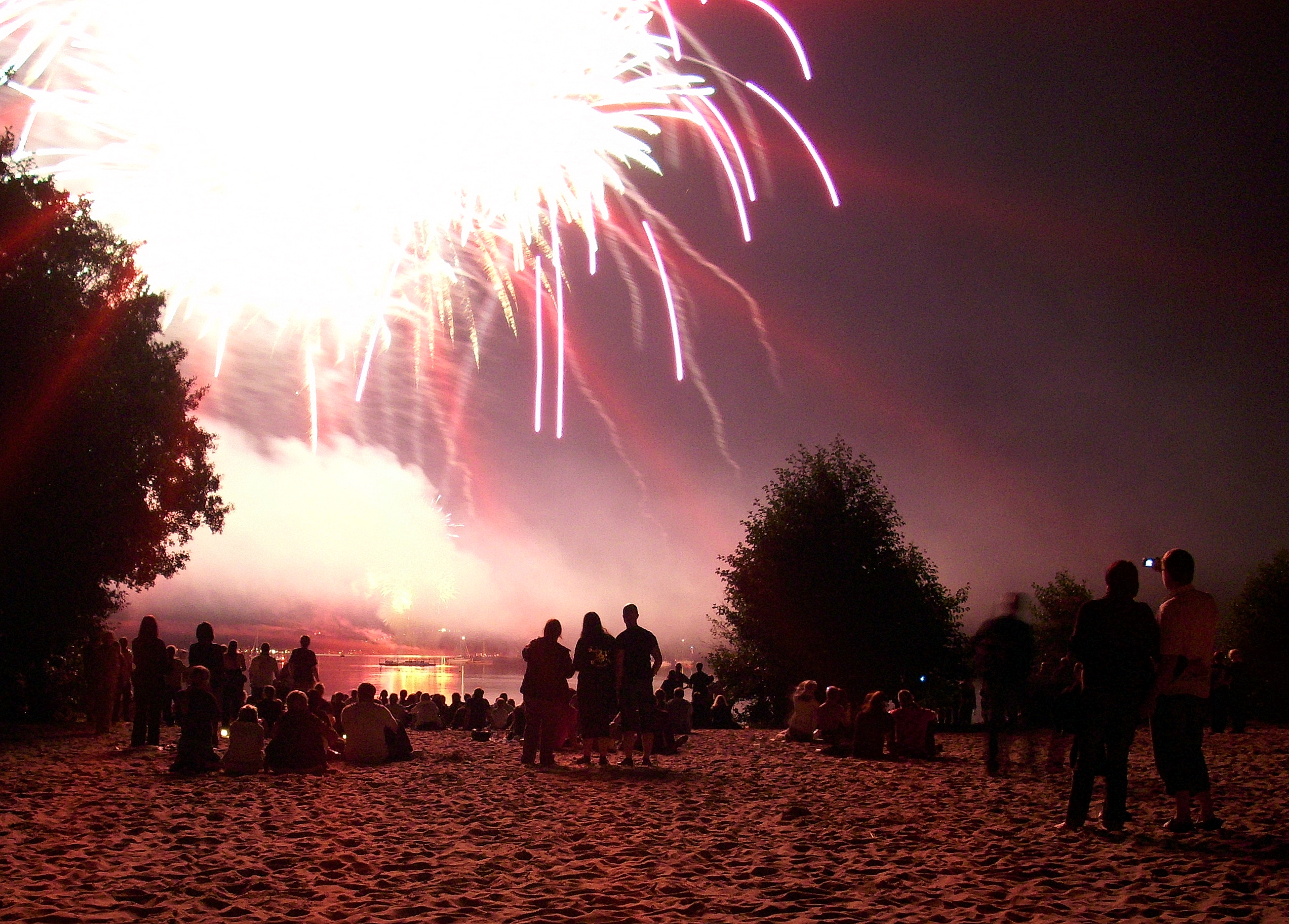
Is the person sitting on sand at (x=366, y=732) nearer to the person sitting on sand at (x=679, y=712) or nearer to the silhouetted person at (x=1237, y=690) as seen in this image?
the person sitting on sand at (x=679, y=712)

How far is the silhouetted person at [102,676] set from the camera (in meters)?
17.0

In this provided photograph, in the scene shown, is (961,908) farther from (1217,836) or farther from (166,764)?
(166,764)

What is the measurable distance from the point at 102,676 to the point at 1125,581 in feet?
54.7

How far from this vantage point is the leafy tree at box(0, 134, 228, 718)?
17422 mm

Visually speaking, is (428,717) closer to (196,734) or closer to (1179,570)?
(196,734)

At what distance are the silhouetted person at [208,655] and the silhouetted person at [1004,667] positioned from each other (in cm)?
1150

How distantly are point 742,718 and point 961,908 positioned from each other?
1329 inches

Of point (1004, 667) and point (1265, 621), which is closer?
point (1004, 667)

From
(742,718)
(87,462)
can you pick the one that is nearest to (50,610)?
(87,462)

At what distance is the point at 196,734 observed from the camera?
12.0m

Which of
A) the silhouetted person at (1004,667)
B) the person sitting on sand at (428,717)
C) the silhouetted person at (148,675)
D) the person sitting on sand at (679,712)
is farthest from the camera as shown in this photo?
the person sitting on sand at (428,717)

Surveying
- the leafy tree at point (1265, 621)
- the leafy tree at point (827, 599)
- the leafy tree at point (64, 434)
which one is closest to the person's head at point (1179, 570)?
the leafy tree at point (64, 434)

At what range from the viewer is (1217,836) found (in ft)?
23.9

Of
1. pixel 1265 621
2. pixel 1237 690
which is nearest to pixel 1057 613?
pixel 1265 621
